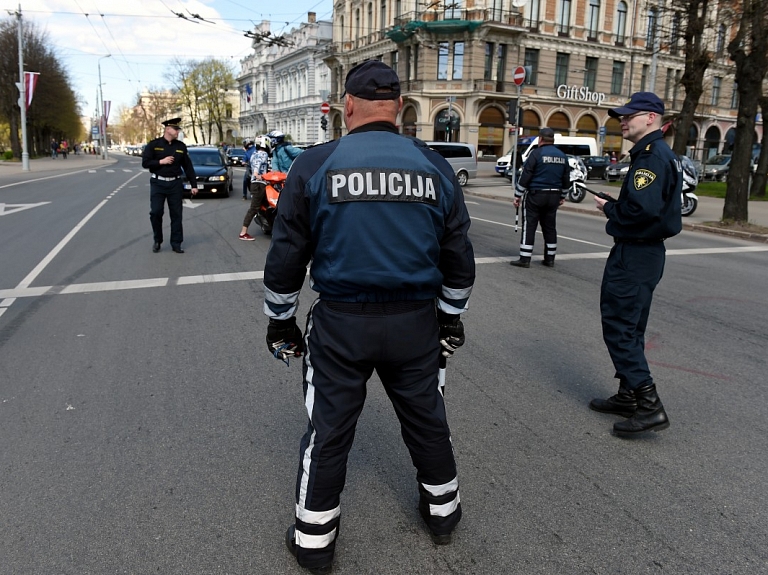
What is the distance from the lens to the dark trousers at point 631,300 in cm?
362

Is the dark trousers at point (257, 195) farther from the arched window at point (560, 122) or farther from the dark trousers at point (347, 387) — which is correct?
the arched window at point (560, 122)

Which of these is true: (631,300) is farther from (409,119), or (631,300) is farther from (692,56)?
(409,119)

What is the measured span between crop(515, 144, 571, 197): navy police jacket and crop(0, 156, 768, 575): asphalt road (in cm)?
210

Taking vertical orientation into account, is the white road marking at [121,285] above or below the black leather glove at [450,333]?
below

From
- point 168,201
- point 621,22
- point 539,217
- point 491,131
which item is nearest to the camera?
point 539,217

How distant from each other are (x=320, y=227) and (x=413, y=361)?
624mm

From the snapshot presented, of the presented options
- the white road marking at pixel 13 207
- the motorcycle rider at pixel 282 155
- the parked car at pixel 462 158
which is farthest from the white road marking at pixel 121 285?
the parked car at pixel 462 158

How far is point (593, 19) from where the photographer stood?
46.6m

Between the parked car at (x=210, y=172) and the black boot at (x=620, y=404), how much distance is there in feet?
52.5

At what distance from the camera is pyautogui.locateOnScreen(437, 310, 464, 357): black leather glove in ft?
8.49

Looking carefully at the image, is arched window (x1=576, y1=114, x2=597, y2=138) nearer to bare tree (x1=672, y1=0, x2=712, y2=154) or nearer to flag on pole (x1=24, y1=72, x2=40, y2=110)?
bare tree (x1=672, y1=0, x2=712, y2=154)

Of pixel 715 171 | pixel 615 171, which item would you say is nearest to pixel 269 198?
pixel 615 171

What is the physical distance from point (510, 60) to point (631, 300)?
143 feet

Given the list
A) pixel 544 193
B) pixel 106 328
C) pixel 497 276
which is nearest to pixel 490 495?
pixel 106 328
